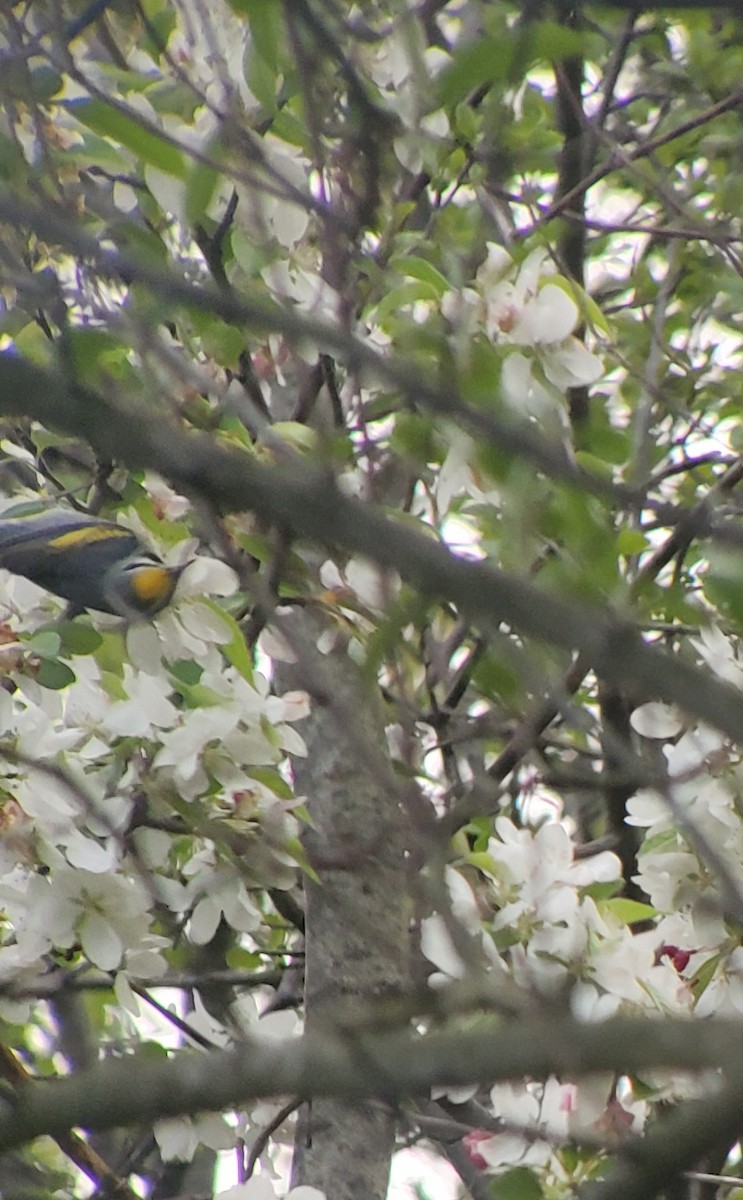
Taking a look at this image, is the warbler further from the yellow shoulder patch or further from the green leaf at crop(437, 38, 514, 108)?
the green leaf at crop(437, 38, 514, 108)

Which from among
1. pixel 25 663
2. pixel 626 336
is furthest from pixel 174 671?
pixel 626 336

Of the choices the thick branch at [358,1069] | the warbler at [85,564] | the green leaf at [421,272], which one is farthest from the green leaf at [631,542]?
the thick branch at [358,1069]

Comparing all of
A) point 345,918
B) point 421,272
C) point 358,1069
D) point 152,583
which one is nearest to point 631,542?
point 421,272

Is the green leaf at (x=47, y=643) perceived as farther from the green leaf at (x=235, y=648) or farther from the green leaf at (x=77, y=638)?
the green leaf at (x=235, y=648)

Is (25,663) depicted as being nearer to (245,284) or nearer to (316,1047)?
(245,284)

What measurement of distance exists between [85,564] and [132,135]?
390 mm

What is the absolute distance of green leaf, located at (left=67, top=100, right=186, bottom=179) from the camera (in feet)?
2.81

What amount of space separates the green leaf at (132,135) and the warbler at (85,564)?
371 millimetres

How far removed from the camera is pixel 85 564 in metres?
1.15

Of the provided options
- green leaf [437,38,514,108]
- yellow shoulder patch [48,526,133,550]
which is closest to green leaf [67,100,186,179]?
green leaf [437,38,514,108]

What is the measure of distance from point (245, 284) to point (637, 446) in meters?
0.38

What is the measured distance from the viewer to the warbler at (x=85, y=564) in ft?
3.75

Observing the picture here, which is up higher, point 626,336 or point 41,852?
point 626,336

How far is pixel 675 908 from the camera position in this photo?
1.21 metres
